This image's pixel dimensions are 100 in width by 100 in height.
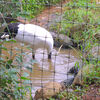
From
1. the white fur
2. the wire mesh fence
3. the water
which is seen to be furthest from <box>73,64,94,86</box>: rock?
the white fur

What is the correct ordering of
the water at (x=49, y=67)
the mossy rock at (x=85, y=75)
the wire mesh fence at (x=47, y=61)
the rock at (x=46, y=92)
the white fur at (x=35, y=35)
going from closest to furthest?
1. the wire mesh fence at (x=47, y=61)
2. the rock at (x=46, y=92)
3. the mossy rock at (x=85, y=75)
4. the water at (x=49, y=67)
5. the white fur at (x=35, y=35)

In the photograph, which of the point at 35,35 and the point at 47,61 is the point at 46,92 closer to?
the point at 35,35

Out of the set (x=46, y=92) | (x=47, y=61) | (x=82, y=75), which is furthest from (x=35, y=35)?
(x=46, y=92)

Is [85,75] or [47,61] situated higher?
[85,75]

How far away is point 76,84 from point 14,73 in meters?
1.31

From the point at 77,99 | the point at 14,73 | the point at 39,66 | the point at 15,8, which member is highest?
the point at 15,8

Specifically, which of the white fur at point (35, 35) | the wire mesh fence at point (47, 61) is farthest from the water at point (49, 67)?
the white fur at point (35, 35)

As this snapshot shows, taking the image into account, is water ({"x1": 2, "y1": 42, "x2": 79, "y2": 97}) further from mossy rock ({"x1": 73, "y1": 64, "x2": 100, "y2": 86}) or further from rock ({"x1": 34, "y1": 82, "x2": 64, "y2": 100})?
rock ({"x1": 34, "y1": 82, "x2": 64, "y2": 100})

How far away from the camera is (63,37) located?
5055 mm

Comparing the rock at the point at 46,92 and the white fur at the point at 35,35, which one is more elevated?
the white fur at the point at 35,35

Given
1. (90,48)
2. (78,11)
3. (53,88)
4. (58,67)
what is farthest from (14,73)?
(78,11)

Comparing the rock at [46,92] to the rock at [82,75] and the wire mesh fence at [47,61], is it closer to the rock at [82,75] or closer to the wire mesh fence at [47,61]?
the wire mesh fence at [47,61]

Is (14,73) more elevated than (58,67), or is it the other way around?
(14,73)

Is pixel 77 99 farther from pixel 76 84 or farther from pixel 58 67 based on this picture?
pixel 58 67
